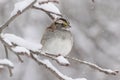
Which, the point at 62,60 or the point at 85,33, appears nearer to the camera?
the point at 62,60

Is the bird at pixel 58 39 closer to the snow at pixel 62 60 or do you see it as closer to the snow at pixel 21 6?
the snow at pixel 21 6

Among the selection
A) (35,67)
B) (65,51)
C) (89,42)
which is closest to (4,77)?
(35,67)

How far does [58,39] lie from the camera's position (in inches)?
116

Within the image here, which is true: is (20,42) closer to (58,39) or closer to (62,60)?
(62,60)

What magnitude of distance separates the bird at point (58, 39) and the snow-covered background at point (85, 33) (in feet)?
13.6

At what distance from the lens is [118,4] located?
786 centimetres

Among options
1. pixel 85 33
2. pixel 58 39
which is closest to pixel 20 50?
pixel 58 39

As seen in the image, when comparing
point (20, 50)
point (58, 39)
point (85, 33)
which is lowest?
point (20, 50)

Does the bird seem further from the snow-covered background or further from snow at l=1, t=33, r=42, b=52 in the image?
the snow-covered background

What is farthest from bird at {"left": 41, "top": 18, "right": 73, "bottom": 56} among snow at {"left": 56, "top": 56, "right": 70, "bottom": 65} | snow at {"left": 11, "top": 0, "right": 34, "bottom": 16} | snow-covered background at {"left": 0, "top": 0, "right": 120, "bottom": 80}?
snow-covered background at {"left": 0, "top": 0, "right": 120, "bottom": 80}

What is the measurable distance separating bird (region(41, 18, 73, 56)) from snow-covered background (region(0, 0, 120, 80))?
416 centimetres

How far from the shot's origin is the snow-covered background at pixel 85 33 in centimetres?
733

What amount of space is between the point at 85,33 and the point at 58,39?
195 inches

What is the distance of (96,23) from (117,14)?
0.37m
